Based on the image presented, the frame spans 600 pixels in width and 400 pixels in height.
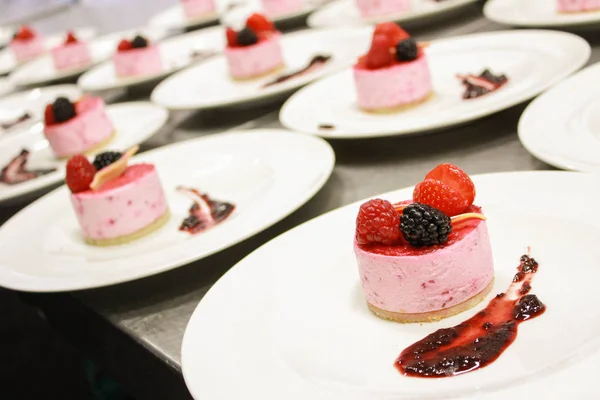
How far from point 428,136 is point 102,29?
12.8 feet

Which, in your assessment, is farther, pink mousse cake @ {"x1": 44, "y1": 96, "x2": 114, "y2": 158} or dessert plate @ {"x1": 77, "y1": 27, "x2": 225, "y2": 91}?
dessert plate @ {"x1": 77, "y1": 27, "x2": 225, "y2": 91}

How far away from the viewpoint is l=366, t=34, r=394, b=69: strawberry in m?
1.96

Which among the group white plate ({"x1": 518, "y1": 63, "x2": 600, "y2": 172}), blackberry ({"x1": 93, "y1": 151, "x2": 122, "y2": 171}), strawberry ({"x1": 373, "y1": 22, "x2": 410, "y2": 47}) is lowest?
white plate ({"x1": 518, "y1": 63, "x2": 600, "y2": 172})

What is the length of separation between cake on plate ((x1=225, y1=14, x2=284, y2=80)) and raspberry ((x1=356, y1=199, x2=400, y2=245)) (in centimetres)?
168

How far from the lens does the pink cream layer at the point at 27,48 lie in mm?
4504

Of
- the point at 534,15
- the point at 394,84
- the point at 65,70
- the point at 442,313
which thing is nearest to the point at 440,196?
the point at 442,313

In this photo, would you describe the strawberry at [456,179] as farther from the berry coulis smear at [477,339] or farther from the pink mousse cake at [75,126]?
the pink mousse cake at [75,126]

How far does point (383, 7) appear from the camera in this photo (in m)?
2.88

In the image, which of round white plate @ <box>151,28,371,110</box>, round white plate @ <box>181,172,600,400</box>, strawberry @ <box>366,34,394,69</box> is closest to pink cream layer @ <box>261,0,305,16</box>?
round white plate @ <box>151,28,371,110</box>

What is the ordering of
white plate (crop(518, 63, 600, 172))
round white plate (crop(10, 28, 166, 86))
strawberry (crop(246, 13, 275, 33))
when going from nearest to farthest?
white plate (crop(518, 63, 600, 172)) → strawberry (crop(246, 13, 275, 33)) → round white plate (crop(10, 28, 166, 86))

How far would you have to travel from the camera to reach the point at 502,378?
3.01 ft

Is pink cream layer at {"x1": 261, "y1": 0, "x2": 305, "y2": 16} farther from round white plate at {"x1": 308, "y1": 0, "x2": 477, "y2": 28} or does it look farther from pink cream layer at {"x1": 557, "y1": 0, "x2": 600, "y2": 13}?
pink cream layer at {"x1": 557, "y1": 0, "x2": 600, "y2": 13}

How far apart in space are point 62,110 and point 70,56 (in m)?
1.68

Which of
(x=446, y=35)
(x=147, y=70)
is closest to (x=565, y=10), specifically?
(x=446, y=35)
